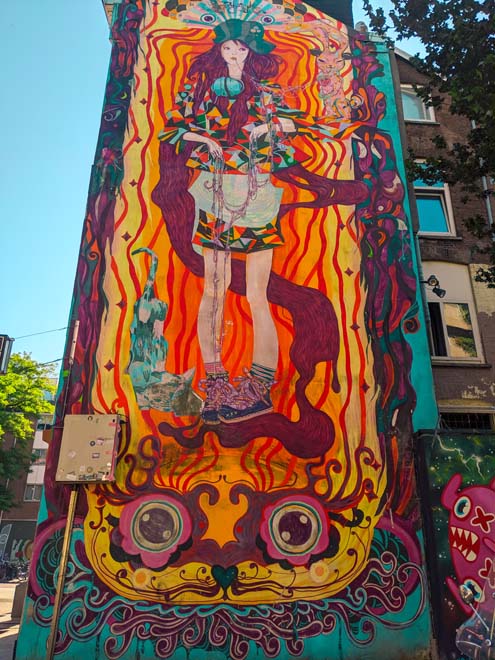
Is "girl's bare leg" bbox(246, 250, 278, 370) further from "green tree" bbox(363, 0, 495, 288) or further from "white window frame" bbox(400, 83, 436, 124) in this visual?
"white window frame" bbox(400, 83, 436, 124)

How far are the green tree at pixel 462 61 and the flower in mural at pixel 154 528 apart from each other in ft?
28.1

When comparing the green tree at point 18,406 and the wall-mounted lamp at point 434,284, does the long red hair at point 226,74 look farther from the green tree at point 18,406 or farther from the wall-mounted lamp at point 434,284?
the green tree at point 18,406

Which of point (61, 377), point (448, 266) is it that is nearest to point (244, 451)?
point (61, 377)

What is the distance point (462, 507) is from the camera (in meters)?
11.4

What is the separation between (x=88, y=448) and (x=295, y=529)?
187 inches

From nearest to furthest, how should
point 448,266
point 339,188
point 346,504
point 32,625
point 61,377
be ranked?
point 32,625, point 346,504, point 61,377, point 339,188, point 448,266

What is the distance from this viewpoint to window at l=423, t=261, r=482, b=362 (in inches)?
587

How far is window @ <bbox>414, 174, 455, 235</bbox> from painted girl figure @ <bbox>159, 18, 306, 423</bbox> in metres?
4.79

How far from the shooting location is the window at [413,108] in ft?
60.3

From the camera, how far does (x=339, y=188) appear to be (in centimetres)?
1462

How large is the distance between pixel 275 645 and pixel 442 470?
497 cm

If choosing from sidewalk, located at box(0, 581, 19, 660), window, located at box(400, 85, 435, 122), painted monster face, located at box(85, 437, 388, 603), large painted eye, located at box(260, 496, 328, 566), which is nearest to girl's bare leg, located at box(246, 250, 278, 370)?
painted monster face, located at box(85, 437, 388, 603)

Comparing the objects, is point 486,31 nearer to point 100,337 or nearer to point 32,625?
point 100,337

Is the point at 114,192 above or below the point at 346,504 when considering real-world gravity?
above
